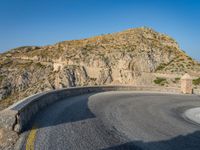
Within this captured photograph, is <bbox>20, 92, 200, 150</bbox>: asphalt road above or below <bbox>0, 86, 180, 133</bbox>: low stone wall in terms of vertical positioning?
below

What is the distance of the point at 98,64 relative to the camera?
82438 millimetres

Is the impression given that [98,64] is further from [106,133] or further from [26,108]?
[106,133]

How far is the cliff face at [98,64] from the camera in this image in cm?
7588

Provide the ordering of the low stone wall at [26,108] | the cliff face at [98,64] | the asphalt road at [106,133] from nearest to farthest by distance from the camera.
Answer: the asphalt road at [106,133]
the low stone wall at [26,108]
the cliff face at [98,64]

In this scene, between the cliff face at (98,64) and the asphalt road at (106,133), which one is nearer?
the asphalt road at (106,133)

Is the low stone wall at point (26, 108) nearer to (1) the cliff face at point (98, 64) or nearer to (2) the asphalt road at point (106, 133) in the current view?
(2) the asphalt road at point (106, 133)

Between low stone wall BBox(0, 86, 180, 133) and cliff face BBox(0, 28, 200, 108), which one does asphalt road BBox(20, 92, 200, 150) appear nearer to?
low stone wall BBox(0, 86, 180, 133)

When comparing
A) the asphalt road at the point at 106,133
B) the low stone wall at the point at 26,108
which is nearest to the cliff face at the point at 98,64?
the low stone wall at the point at 26,108

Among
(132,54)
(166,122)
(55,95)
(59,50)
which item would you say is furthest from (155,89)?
(59,50)

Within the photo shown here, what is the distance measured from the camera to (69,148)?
7.04m

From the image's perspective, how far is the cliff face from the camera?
7588 centimetres

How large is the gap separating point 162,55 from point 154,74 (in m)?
11.6

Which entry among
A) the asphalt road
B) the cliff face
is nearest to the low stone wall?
the asphalt road

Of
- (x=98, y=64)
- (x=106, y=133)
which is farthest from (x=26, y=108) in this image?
(x=98, y=64)
